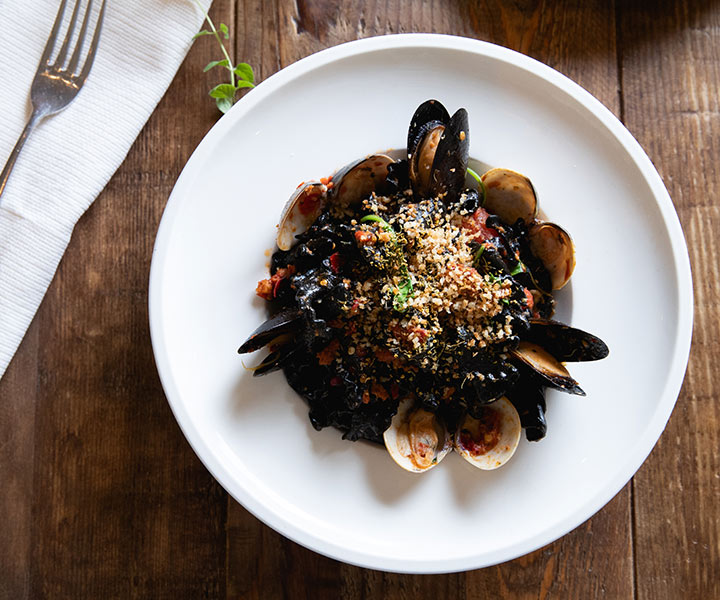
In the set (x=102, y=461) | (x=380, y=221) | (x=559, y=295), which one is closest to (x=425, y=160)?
(x=380, y=221)

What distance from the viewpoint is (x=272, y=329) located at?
126 cm

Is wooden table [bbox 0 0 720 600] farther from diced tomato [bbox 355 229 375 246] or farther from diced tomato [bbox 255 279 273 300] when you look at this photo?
diced tomato [bbox 355 229 375 246]

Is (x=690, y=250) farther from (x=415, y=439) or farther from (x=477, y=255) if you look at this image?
(x=415, y=439)

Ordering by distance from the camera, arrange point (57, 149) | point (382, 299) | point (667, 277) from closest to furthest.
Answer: point (382, 299) < point (667, 277) < point (57, 149)

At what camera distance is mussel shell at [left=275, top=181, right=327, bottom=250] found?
129cm

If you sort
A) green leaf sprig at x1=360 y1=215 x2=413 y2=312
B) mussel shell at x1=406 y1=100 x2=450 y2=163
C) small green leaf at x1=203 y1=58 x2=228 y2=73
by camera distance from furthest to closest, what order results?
small green leaf at x1=203 y1=58 x2=228 y2=73 → mussel shell at x1=406 y1=100 x2=450 y2=163 → green leaf sprig at x1=360 y1=215 x2=413 y2=312

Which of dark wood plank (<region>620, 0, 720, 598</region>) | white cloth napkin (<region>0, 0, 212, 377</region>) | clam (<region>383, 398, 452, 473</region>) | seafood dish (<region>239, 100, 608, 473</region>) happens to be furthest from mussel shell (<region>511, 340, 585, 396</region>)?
white cloth napkin (<region>0, 0, 212, 377</region>)

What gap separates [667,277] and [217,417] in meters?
0.99

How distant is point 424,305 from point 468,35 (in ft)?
2.78

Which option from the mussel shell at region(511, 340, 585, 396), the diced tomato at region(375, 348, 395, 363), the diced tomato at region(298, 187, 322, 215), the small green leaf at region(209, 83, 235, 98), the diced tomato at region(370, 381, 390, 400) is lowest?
the diced tomato at region(370, 381, 390, 400)

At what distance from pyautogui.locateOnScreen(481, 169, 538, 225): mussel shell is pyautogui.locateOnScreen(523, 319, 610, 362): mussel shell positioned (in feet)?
0.81

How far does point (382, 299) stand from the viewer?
1.23 metres

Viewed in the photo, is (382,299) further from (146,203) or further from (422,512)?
(146,203)

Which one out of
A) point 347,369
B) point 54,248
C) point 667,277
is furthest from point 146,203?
point 667,277
